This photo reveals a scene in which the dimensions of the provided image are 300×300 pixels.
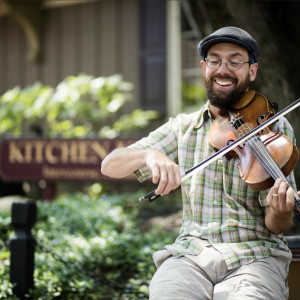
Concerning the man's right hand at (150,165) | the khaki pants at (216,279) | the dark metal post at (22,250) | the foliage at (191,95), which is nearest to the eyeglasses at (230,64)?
the man's right hand at (150,165)

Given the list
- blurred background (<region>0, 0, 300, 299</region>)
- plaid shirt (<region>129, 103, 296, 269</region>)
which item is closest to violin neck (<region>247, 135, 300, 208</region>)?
plaid shirt (<region>129, 103, 296, 269</region>)

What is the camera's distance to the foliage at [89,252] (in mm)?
3990

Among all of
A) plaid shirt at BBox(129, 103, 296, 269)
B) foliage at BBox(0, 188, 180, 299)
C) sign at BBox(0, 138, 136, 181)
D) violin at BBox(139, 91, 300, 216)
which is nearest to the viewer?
violin at BBox(139, 91, 300, 216)

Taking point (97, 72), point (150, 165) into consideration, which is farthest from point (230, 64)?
point (97, 72)

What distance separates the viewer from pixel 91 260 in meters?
4.73

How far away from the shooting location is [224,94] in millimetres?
2375

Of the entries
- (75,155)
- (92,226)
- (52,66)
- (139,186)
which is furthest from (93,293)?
(52,66)

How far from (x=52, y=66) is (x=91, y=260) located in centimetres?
617

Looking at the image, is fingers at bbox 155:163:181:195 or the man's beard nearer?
fingers at bbox 155:163:181:195

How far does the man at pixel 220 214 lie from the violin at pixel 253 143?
6cm

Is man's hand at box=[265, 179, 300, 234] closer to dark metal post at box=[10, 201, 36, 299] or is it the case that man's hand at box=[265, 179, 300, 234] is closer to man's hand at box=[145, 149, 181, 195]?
man's hand at box=[145, 149, 181, 195]

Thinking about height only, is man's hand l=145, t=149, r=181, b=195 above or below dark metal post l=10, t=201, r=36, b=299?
above

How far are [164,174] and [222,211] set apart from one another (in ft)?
1.28

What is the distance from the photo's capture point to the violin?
2176 mm
